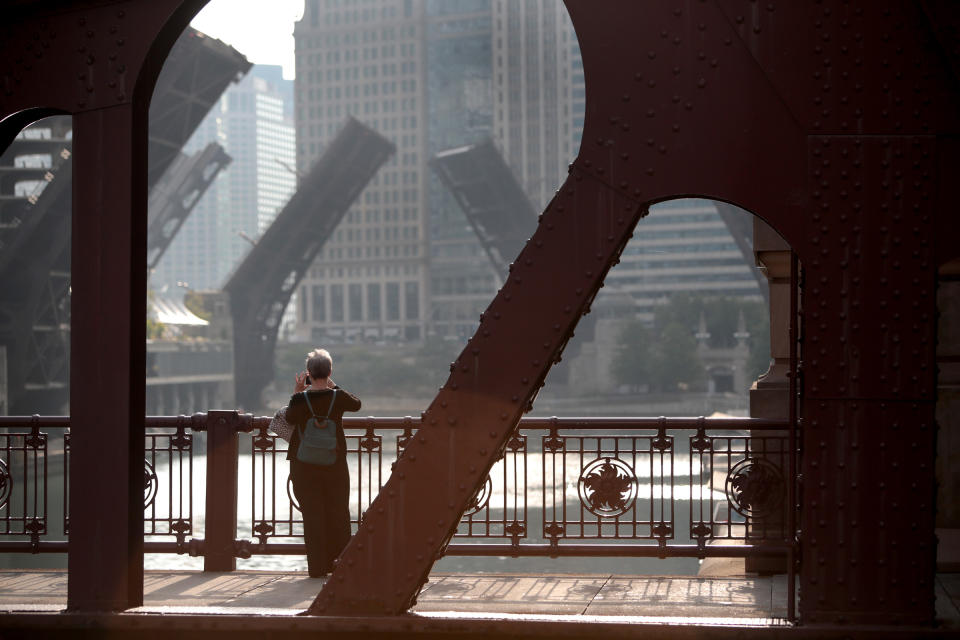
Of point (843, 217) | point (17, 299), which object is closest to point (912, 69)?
point (843, 217)

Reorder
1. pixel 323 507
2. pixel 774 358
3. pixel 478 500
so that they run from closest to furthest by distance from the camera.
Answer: pixel 478 500 → pixel 323 507 → pixel 774 358

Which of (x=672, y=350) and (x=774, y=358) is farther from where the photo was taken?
→ (x=672, y=350)

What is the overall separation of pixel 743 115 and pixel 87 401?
2.81m

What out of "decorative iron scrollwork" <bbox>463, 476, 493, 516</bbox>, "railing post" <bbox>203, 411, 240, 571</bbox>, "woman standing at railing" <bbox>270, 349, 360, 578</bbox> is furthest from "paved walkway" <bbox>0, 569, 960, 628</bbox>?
"decorative iron scrollwork" <bbox>463, 476, 493, 516</bbox>

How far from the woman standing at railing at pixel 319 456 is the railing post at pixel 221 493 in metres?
1.03

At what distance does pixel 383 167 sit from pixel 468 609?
385ft

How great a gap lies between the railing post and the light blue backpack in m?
1.25

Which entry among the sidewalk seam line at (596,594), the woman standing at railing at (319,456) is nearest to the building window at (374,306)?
the sidewalk seam line at (596,594)

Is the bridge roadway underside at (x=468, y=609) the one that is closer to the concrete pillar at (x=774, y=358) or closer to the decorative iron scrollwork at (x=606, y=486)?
the concrete pillar at (x=774, y=358)

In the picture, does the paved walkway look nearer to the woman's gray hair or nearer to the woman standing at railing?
the woman standing at railing

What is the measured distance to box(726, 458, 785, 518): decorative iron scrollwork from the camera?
25.2 ft

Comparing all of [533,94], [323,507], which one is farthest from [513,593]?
[533,94]

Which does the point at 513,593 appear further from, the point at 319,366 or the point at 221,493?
the point at 221,493

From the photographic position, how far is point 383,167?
4769 inches
